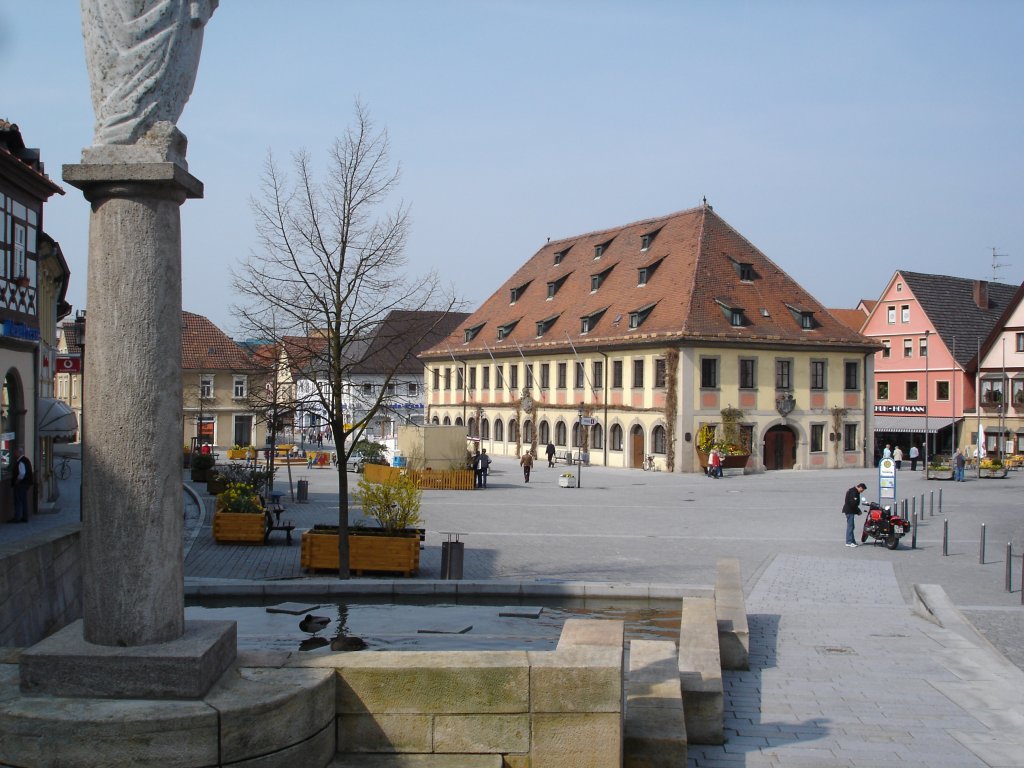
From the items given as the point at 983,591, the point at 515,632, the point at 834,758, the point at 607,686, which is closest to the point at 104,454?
the point at 607,686

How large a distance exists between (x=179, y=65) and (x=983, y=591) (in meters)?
15.5

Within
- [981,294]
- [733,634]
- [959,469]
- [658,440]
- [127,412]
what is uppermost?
[981,294]

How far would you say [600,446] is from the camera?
182ft

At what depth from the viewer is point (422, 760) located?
5.70 metres

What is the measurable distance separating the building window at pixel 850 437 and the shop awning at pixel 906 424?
466 inches

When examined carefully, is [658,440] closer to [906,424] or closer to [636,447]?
[636,447]

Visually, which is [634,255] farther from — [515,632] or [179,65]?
[179,65]

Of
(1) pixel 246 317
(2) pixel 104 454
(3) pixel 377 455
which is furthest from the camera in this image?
(3) pixel 377 455

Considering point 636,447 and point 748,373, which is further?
point 636,447

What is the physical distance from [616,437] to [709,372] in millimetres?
6266

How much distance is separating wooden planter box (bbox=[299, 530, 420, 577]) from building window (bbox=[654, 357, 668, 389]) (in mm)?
34219

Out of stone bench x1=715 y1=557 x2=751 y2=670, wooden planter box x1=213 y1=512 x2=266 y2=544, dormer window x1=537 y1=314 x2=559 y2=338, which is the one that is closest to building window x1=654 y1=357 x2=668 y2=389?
dormer window x1=537 y1=314 x2=559 y2=338

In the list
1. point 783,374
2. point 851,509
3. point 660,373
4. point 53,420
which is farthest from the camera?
point 783,374

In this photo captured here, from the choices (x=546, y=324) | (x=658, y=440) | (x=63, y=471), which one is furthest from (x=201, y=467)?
(x=546, y=324)
